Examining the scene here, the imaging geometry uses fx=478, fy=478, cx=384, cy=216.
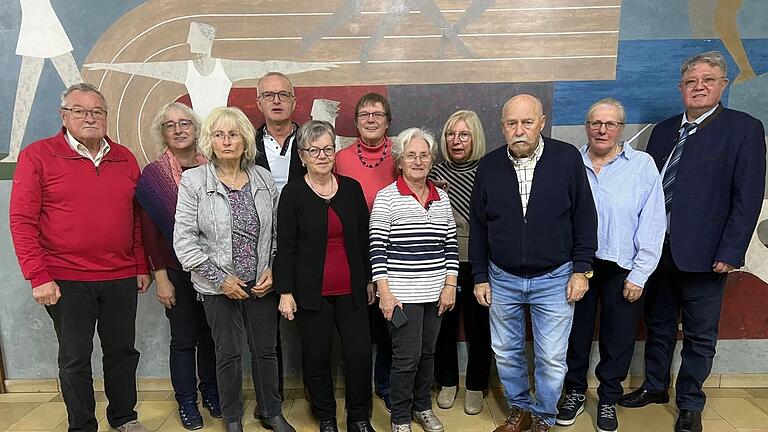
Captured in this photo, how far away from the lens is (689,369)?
2568 millimetres

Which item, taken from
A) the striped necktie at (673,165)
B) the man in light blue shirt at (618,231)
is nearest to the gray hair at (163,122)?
the man in light blue shirt at (618,231)

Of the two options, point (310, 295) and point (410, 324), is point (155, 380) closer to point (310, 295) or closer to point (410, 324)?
point (310, 295)

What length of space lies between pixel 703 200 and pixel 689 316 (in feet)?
2.09

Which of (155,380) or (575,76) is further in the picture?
(155,380)

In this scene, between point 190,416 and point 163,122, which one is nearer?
point 163,122

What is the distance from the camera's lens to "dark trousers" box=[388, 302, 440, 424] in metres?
2.31

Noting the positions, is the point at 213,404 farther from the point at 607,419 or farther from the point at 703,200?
the point at 703,200

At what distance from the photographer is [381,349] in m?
2.79

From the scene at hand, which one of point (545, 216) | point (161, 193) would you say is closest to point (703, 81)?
point (545, 216)

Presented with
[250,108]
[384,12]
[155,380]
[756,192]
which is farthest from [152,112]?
[756,192]

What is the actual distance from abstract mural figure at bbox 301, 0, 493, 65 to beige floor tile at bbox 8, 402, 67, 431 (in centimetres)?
269

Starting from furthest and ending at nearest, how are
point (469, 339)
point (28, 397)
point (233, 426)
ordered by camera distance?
point (28, 397), point (469, 339), point (233, 426)

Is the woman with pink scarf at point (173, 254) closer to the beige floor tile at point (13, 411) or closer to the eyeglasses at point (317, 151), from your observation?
the eyeglasses at point (317, 151)

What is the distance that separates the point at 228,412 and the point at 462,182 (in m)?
1.74
